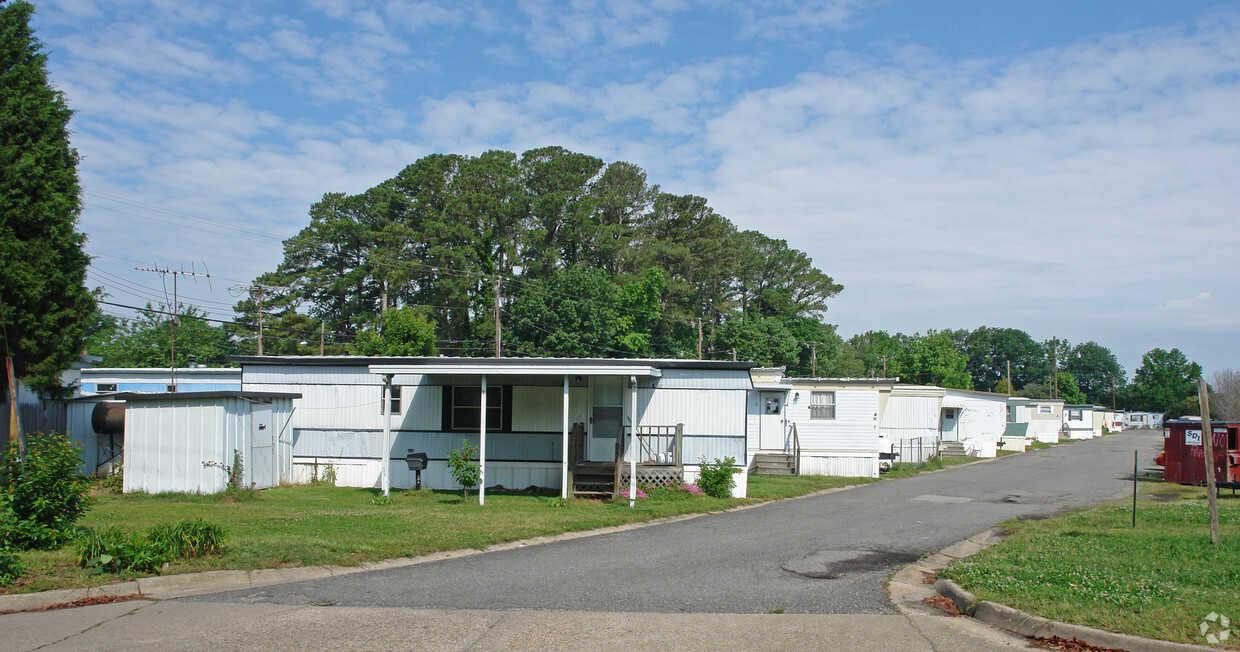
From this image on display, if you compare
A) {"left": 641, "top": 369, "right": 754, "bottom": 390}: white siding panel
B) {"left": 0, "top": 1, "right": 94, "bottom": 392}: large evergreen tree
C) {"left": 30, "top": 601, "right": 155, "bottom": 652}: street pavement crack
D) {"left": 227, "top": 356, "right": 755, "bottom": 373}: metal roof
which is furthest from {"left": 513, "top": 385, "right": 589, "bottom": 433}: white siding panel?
{"left": 30, "top": 601, "right": 155, "bottom": 652}: street pavement crack

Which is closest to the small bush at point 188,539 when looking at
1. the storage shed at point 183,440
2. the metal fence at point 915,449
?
the storage shed at point 183,440

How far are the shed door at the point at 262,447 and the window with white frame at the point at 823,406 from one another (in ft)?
53.1

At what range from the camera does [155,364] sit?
54.2m

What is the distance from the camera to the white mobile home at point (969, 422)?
132 ft

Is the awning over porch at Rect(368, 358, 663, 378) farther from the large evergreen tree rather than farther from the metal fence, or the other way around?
the metal fence

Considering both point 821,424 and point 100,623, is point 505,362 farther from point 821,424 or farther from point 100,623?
point 821,424

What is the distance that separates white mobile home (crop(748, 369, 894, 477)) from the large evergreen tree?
18464 millimetres

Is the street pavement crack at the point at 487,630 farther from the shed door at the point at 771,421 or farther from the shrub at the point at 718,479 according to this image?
the shed door at the point at 771,421

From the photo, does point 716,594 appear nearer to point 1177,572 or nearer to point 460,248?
point 1177,572

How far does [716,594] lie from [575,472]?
9.45 m

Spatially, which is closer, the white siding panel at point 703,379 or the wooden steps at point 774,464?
the white siding panel at point 703,379

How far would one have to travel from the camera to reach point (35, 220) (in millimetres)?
17109

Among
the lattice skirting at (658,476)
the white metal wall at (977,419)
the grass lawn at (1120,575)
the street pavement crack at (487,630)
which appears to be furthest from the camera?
the white metal wall at (977,419)

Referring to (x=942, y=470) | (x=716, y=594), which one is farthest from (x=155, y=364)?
(x=716, y=594)
